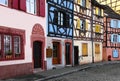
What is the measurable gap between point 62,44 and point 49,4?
4.53m

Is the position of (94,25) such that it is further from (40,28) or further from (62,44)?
(40,28)

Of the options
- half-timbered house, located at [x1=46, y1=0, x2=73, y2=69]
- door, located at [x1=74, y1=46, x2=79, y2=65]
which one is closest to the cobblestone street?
half-timbered house, located at [x1=46, y1=0, x2=73, y2=69]

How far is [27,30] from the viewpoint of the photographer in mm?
21094

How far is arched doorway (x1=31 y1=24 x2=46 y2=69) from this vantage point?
22.3m

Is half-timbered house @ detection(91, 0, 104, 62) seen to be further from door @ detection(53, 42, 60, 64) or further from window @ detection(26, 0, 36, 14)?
window @ detection(26, 0, 36, 14)

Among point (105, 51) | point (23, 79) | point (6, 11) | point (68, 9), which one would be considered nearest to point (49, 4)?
point (68, 9)

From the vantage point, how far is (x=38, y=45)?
921 inches

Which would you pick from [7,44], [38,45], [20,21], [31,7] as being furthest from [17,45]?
[38,45]

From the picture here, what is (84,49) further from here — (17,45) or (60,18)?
(17,45)

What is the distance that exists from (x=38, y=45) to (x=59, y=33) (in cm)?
445

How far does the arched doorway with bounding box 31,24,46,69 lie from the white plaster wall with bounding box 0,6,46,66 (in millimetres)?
519

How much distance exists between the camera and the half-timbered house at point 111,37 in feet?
142

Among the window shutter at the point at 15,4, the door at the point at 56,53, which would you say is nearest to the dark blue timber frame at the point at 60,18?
the door at the point at 56,53

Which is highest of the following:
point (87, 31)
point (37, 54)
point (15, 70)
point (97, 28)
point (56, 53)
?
point (97, 28)
